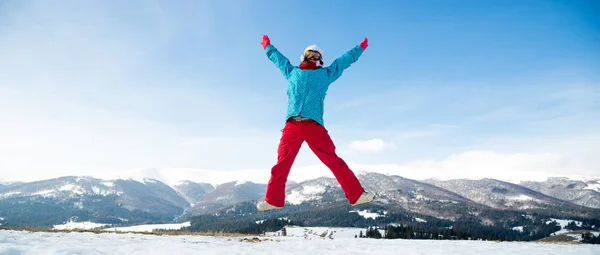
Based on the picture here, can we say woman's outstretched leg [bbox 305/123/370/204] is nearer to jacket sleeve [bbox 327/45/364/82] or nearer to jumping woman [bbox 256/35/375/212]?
jumping woman [bbox 256/35/375/212]

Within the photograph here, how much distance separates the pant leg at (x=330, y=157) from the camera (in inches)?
283

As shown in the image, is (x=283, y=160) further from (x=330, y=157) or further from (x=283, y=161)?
(x=330, y=157)

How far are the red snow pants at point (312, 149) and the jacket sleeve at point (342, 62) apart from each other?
1.18 m

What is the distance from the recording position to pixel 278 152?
24.5 feet

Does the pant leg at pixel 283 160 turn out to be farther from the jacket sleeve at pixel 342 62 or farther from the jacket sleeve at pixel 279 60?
the jacket sleeve at pixel 342 62

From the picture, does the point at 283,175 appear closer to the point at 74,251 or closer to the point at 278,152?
the point at 278,152

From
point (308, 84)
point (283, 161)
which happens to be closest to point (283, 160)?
point (283, 161)

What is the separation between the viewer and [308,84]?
24.4 feet

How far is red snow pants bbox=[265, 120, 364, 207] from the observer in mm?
7219

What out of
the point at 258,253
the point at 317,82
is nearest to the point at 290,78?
the point at 317,82

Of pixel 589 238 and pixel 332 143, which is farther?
pixel 589 238

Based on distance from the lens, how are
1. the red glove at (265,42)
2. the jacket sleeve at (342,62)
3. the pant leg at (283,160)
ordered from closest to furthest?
the pant leg at (283,160) → the jacket sleeve at (342,62) → the red glove at (265,42)

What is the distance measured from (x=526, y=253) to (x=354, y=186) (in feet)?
16.5

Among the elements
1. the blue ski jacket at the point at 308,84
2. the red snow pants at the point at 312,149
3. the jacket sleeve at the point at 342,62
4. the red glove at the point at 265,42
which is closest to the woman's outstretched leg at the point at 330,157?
the red snow pants at the point at 312,149
